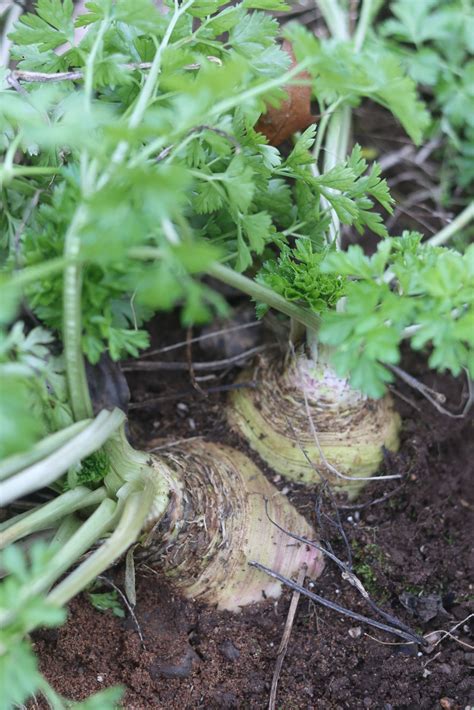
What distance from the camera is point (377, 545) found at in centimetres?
173

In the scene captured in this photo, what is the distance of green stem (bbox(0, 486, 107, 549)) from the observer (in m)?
1.34

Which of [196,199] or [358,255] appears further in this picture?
[196,199]

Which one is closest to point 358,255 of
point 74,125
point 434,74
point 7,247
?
point 74,125

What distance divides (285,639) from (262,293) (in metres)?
0.82

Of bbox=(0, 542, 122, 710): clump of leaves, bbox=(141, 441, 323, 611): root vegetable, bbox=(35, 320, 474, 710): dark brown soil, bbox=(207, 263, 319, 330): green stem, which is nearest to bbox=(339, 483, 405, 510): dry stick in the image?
bbox=(35, 320, 474, 710): dark brown soil

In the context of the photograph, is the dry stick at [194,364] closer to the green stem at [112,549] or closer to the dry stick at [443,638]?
the green stem at [112,549]

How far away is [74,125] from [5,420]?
46cm

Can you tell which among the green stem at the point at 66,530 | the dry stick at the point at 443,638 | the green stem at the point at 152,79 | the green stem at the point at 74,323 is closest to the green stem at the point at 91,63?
the green stem at the point at 152,79

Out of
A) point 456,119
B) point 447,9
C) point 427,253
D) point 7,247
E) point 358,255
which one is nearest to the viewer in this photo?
point 358,255

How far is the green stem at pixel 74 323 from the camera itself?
1.14 m

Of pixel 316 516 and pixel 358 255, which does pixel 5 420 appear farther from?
pixel 316 516

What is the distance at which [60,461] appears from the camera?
1.20m

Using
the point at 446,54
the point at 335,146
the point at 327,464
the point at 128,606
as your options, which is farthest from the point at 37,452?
the point at 446,54

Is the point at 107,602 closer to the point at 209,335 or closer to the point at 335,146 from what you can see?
the point at 209,335
